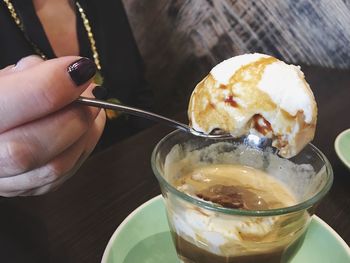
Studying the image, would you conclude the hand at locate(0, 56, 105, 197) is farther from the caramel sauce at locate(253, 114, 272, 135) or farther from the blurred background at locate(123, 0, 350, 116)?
the blurred background at locate(123, 0, 350, 116)

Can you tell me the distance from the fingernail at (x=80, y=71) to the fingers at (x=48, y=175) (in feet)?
0.36

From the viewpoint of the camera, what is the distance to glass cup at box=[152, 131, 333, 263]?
463 mm

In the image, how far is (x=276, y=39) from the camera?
147 centimetres

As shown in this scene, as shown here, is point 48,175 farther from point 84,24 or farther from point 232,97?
point 84,24

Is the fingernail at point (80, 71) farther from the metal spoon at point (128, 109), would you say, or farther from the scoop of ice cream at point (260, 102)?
the scoop of ice cream at point (260, 102)

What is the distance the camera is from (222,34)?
1.52 metres

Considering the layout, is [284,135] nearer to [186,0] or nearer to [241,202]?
[241,202]

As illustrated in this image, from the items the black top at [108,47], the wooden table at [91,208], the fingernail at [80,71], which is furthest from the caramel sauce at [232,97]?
the black top at [108,47]

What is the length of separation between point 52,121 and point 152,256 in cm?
24

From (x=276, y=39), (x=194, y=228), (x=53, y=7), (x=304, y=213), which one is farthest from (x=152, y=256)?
(x=276, y=39)

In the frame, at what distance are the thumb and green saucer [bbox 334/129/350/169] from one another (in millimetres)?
514

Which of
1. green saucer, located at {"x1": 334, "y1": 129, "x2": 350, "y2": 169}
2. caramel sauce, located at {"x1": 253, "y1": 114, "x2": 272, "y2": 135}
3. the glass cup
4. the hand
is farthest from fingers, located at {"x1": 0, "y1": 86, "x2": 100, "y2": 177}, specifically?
green saucer, located at {"x1": 334, "y1": 129, "x2": 350, "y2": 169}

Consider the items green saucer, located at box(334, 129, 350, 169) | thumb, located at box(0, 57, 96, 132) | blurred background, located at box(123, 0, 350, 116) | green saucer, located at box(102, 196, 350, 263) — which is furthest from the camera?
blurred background, located at box(123, 0, 350, 116)

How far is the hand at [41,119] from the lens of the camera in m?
0.44
